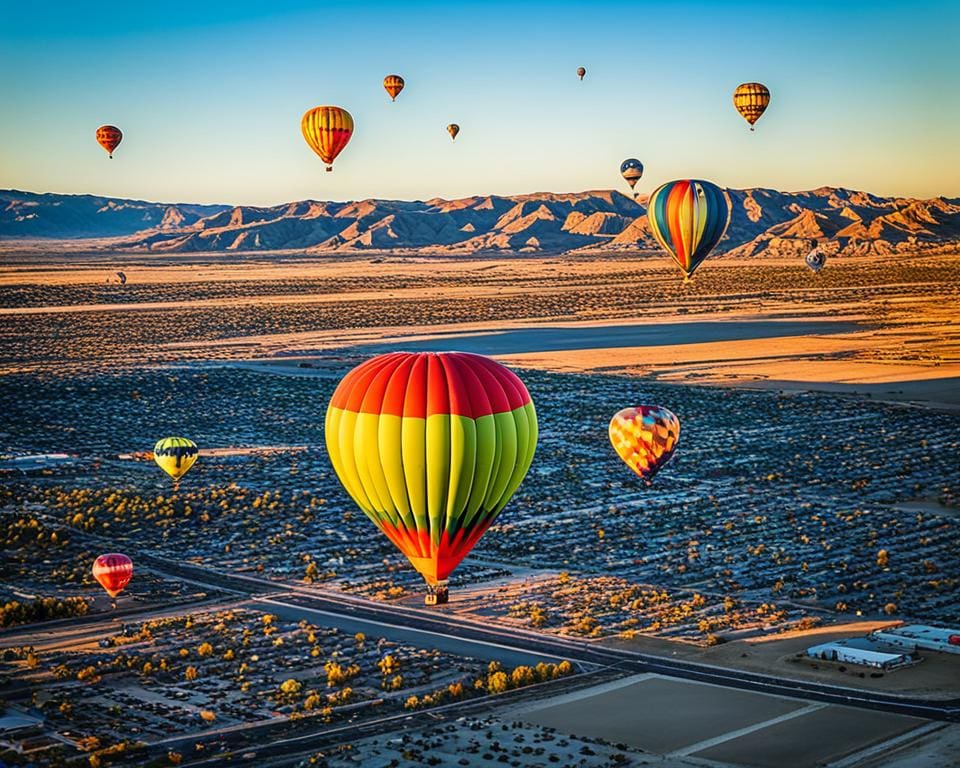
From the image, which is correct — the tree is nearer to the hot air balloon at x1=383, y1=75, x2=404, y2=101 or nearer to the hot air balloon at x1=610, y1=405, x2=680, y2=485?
the hot air balloon at x1=610, y1=405, x2=680, y2=485

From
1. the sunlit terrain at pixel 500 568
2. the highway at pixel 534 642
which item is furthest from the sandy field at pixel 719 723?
the highway at pixel 534 642

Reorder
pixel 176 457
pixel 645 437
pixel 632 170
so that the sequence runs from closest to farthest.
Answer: pixel 645 437 → pixel 176 457 → pixel 632 170

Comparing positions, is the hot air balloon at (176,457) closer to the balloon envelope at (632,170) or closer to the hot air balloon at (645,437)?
the hot air balloon at (645,437)

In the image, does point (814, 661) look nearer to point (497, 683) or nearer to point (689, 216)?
point (497, 683)

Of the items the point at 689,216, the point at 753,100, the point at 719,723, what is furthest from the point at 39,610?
the point at 753,100

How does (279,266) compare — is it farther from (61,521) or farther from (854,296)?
(61,521)

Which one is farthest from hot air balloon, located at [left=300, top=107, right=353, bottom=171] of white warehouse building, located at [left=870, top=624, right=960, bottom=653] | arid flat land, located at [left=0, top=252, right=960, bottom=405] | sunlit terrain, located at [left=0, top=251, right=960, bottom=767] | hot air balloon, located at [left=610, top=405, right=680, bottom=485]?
white warehouse building, located at [left=870, top=624, right=960, bottom=653]
